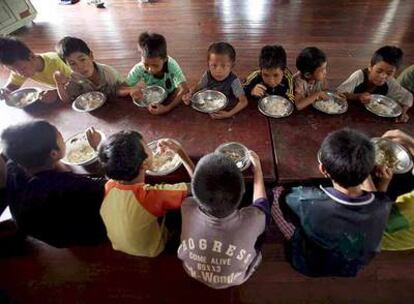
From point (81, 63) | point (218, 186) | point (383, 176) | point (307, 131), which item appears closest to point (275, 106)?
point (307, 131)

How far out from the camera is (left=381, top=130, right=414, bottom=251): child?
4.56ft

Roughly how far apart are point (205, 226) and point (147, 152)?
1.54ft

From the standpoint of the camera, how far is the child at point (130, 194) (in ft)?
4.42

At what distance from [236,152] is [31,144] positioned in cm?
105

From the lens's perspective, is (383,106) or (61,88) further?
(61,88)

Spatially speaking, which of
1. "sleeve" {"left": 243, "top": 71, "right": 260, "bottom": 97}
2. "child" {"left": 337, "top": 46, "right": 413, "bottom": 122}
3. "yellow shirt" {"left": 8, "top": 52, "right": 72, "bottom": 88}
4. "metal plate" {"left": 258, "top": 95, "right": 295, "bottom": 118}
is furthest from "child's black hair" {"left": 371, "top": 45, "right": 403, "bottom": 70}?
"yellow shirt" {"left": 8, "top": 52, "right": 72, "bottom": 88}

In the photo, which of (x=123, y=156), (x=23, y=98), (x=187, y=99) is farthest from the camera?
(x=23, y=98)

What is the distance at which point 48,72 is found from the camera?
2463 mm

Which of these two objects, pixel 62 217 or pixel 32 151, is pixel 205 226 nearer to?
pixel 62 217

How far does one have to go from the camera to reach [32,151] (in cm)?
145

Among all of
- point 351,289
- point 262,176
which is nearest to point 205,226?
point 262,176

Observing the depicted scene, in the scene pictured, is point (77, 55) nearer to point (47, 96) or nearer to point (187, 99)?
point (47, 96)

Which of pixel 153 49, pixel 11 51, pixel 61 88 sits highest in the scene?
pixel 11 51

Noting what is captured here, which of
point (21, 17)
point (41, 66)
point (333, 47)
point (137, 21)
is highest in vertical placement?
point (41, 66)
